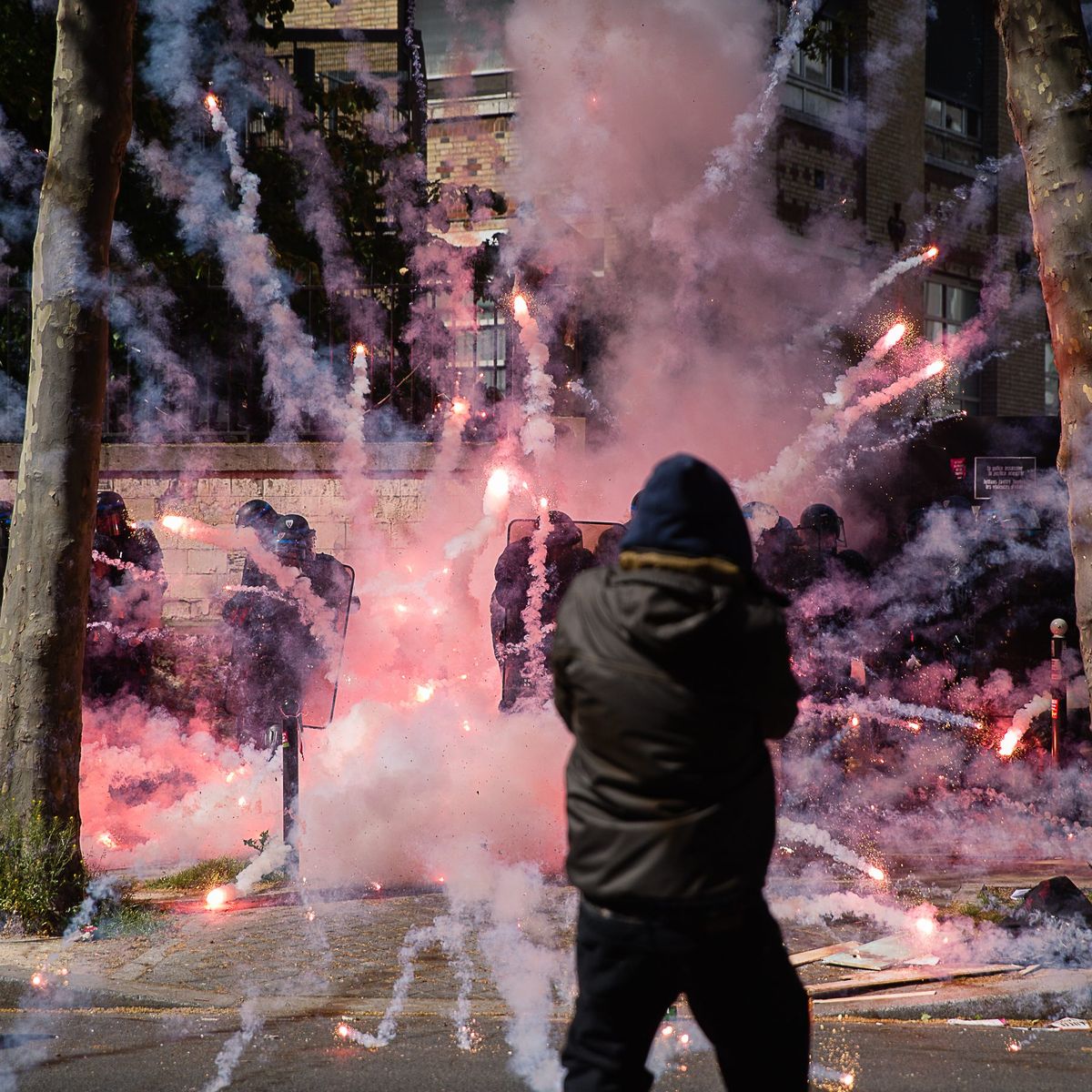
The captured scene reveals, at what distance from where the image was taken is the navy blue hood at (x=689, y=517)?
2604mm

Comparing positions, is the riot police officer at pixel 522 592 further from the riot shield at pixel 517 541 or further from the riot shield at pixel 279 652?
the riot shield at pixel 279 652

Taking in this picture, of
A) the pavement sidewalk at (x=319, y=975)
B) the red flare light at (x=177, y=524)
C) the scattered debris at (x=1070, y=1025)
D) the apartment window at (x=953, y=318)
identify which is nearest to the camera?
the scattered debris at (x=1070, y=1025)

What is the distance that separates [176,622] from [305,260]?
394 centimetres

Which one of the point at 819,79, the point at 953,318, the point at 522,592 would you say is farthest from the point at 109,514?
the point at 953,318

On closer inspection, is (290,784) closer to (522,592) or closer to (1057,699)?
(522,592)

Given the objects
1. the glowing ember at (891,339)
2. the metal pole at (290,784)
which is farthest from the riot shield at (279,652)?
the glowing ember at (891,339)

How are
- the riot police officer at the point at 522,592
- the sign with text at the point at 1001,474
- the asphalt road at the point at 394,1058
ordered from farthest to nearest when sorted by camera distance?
1. the sign with text at the point at 1001,474
2. the riot police officer at the point at 522,592
3. the asphalt road at the point at 394,1058

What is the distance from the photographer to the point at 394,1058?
13.6 ft

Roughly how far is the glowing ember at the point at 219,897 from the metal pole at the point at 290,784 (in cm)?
33

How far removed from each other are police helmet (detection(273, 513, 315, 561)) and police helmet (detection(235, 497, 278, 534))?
1.64 feet

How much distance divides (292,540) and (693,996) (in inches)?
231

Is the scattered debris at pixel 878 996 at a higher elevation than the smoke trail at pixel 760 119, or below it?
below

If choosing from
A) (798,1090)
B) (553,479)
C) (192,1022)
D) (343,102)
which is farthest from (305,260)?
(798,1090)

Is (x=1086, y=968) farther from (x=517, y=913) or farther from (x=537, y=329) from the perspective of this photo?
(x=537, y=329)
